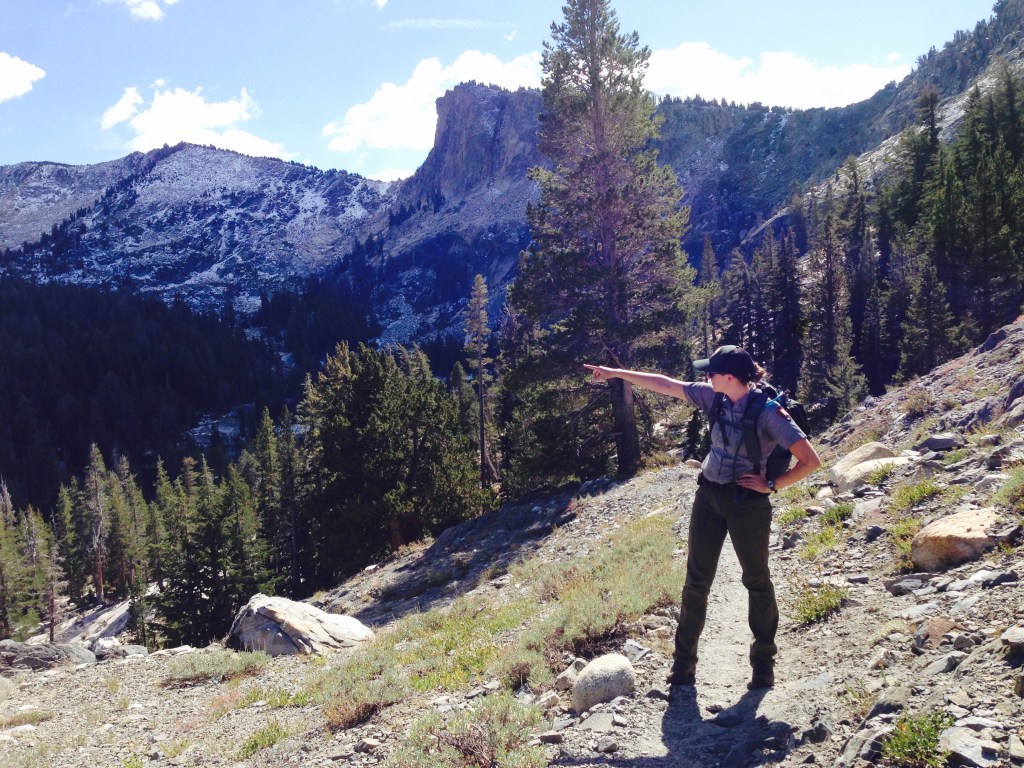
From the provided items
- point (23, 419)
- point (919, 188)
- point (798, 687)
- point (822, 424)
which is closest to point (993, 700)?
point (798, 687)

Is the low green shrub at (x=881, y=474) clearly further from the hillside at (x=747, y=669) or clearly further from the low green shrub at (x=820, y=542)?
the low green shrub at (x=820, y=542)

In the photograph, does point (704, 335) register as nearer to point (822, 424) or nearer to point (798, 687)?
point (822, 424)

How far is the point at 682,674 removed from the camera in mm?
4988

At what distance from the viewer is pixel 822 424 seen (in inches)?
1662

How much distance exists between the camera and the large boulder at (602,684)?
197 inches

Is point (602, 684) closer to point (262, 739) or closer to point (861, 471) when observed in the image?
point (262, 739)

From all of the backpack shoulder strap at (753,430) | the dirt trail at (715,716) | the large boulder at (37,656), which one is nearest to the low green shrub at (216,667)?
the large boulder at (37,656)

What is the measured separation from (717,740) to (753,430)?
6.78 feet

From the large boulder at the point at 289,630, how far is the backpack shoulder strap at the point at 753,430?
7.92m

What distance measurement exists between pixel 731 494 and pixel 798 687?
148 centimetres

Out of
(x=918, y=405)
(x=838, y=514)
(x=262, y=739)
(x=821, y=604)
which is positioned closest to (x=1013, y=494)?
(x=821, y=604)

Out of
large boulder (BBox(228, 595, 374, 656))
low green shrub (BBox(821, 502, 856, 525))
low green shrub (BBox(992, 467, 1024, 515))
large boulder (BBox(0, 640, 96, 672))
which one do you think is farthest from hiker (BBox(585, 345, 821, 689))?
large boulder (BBox(0, 640, 96, 672))

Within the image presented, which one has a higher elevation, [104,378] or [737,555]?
[104,378]

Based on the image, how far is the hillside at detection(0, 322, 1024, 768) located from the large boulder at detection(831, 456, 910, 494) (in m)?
0.17
